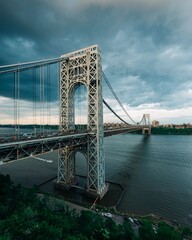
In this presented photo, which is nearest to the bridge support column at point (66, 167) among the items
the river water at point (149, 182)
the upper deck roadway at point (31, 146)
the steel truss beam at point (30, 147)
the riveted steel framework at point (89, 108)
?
the riveted steel framework at point (89, 108)

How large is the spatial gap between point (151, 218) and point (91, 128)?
12.0 m

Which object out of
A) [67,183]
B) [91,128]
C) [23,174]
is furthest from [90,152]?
[23,174]

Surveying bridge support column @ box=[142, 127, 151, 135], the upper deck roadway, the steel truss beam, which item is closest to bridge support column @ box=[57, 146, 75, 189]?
the upper deck roadway

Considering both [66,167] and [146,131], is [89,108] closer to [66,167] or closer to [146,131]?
[66,167]

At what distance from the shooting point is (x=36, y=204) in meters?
11.6

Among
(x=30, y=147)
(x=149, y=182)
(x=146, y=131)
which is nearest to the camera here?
(x=30, y=147)

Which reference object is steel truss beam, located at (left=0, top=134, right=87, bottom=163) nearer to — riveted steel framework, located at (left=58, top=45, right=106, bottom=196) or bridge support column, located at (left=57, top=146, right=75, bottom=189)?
riveted steel framework, located at (left=58, top=45, right=106, bottom=196)

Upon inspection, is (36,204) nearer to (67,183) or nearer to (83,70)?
(67,183)

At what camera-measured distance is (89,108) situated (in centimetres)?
2009

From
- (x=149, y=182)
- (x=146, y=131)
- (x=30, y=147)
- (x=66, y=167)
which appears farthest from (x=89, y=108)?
(x=146, y=131)

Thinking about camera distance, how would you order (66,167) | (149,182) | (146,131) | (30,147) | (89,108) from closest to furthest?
(30,147) → (89,108) → (66,167) → (149,182) → (146,131)

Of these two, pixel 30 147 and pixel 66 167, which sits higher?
pixel 30 147

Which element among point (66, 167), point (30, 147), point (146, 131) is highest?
point (30, 147)

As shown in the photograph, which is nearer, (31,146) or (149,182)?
(31,146)
